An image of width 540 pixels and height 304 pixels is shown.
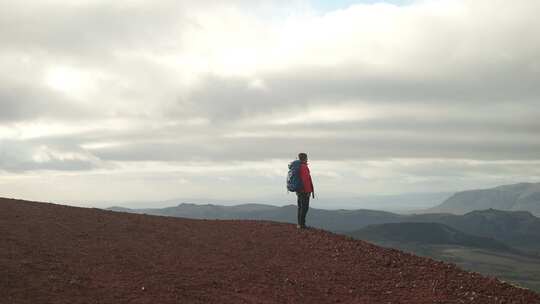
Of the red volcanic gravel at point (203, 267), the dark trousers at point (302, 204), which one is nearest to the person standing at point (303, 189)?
the dark trousers at point (302, 204)

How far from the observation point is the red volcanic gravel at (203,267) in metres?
14.5

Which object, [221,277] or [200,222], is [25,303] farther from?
[200,222]

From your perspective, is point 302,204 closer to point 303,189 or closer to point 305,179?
point 303,189

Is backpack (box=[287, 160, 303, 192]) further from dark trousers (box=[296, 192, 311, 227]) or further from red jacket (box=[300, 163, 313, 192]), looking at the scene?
dark trousers (box=[296, 192, 311, 227])

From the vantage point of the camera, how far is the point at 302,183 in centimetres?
2355

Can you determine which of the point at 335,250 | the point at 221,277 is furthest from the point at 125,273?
the point at 335,250

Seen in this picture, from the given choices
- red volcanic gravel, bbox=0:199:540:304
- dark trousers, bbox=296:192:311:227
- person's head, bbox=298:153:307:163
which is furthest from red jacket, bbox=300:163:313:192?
red volcanic gravel, bbox=0:199:540:304

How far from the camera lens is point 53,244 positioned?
18188 mm

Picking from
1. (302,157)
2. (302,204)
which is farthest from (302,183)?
(302,157)

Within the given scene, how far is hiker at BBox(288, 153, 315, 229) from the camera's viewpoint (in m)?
23.5

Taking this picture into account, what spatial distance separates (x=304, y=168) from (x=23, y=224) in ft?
36.4

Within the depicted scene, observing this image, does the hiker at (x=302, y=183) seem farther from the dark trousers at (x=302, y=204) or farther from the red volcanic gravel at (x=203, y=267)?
the red volcanic gravel at (x=203, y=267)

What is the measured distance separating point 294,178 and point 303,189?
60cm

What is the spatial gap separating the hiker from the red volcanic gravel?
1.32 meters
